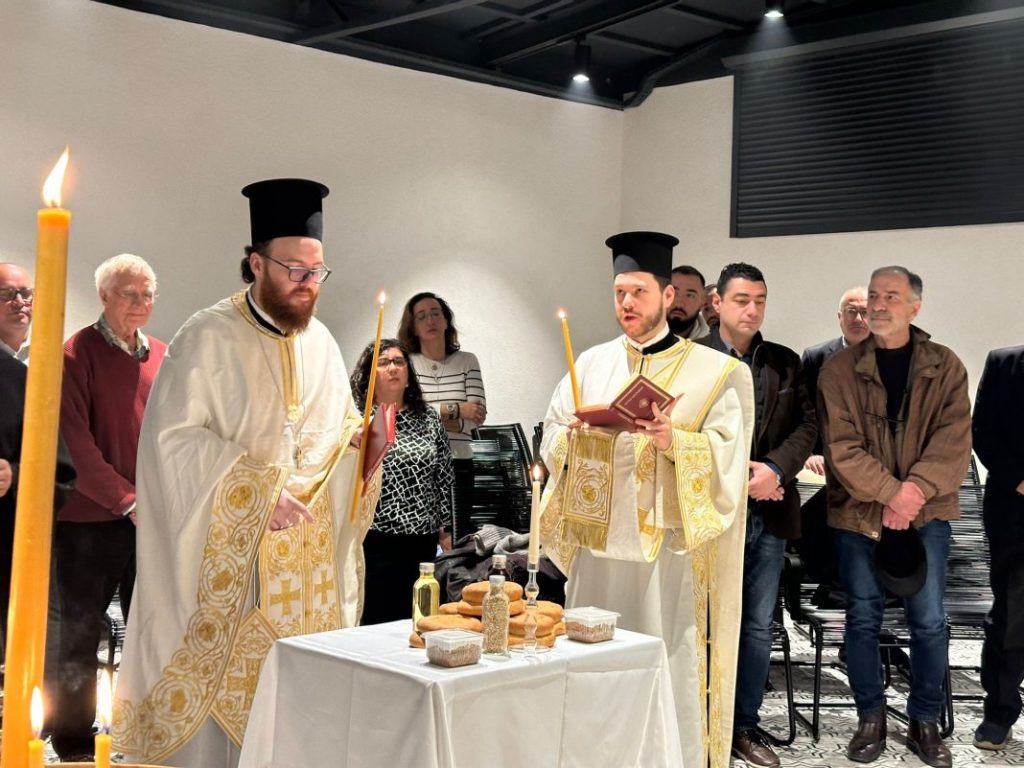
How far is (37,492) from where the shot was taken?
51cm

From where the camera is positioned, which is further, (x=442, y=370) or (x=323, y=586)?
(x=442, y=370)

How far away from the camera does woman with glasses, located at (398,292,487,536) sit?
6.16 metres

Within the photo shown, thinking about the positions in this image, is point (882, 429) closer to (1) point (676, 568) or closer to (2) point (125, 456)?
(1) point (676, 568)

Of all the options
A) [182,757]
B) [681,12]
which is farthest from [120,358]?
[681,12]

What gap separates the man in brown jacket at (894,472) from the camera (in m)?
4.54

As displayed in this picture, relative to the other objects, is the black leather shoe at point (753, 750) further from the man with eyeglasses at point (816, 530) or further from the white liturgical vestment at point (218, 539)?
the white liturgical vestment at point (218, 539)

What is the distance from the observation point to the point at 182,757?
3197 mm

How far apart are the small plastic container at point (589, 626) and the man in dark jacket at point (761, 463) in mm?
1649

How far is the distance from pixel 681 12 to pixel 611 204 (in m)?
1.66

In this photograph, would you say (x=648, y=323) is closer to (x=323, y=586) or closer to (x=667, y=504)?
(x=667, y=504)

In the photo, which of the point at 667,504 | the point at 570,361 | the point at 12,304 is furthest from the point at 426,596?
the point at 12,304

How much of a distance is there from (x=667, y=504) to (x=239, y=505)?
A: 135 cm

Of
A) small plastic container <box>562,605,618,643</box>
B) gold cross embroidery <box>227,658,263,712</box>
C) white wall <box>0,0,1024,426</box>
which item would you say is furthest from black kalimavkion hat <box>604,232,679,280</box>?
white wall <box>0,0,1024,426</box>

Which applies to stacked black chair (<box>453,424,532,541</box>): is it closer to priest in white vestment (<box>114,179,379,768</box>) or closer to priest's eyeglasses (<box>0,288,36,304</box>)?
priest in white vestment (<box>114,179,379,768</box>)
